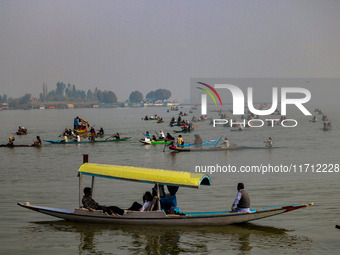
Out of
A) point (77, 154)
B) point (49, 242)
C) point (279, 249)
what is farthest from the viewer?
point (77, 154)

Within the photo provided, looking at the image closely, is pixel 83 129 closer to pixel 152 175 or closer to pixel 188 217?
pixel 152 175

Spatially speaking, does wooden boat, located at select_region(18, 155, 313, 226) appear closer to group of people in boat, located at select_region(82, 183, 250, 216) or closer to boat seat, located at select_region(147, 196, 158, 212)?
boat seat, located at select_region(147, 196, 158, 212)

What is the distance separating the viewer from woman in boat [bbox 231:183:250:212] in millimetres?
18844

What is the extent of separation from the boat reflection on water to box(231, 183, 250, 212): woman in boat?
897 millimetres

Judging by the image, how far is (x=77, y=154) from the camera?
5122 centimetres

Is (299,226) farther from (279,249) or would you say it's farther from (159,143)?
(159,143)

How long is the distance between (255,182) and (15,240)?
17005 mm

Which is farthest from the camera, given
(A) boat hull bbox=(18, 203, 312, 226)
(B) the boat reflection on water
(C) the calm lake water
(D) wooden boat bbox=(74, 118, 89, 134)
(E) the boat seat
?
(D) wooden boat bbox=(74, 118, 89, 134)

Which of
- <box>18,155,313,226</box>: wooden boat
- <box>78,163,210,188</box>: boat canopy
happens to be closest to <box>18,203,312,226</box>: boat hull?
<box>18,155,313,226</box>: wooden boat

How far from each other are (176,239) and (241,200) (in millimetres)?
2855

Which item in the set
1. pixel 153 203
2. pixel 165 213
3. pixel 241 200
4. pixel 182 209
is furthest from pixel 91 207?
pixel 241 200

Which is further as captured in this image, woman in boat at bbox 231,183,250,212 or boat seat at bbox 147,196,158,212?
boat seat at bbox 147,196,158,212

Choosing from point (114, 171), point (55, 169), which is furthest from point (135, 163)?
point (114, 171)

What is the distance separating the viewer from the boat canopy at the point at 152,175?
18.7 m
